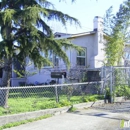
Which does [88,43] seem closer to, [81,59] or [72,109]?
[81,59]

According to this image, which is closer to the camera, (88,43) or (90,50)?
(88,43)

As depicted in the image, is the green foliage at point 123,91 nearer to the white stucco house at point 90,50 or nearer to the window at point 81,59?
the white stucco house at point 90,50

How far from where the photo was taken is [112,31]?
1570 cm

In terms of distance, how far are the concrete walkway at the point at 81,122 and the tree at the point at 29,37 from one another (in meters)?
1.95

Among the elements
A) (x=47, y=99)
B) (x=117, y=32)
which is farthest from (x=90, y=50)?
(x=47, y=99)

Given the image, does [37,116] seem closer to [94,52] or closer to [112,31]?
[112,31]

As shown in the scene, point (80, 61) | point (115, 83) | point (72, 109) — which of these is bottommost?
point (72, 109)

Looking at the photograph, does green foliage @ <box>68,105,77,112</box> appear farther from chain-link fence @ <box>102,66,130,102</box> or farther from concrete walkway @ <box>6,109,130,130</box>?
chain-link fence @ <box>102,66,130,102</box>

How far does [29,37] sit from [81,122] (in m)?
Answer: 3.40

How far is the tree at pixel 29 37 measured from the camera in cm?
751

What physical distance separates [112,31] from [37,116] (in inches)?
408

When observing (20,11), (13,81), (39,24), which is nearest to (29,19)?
(20,11)

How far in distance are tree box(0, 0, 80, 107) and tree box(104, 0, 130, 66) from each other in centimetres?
696

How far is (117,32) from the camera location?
49.6ft
